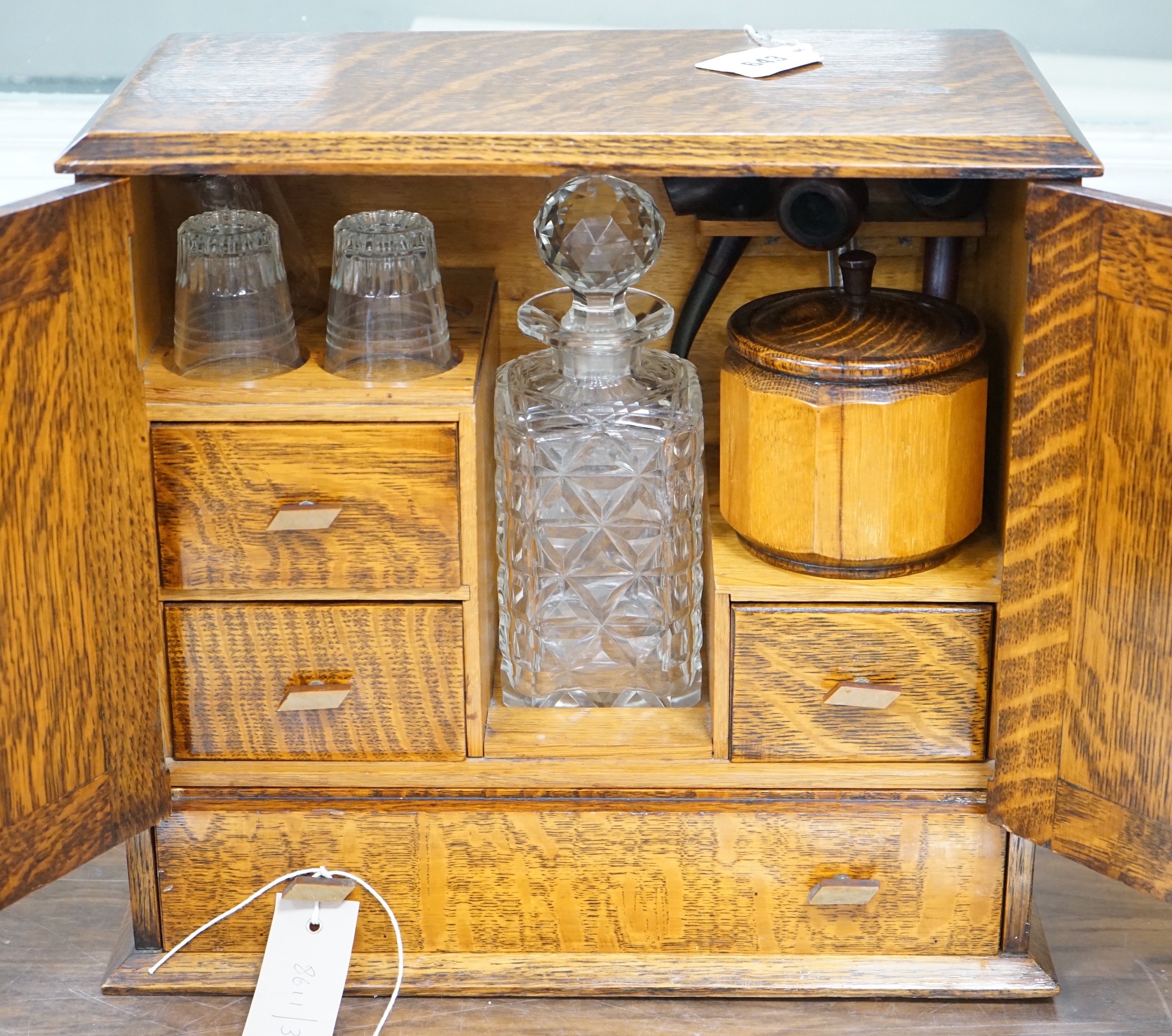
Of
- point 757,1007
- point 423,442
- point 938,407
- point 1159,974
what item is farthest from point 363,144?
point 1159,974

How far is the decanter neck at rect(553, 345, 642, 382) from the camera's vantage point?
131cm

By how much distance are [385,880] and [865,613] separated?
1.62 ft

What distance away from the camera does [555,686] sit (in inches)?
55.4

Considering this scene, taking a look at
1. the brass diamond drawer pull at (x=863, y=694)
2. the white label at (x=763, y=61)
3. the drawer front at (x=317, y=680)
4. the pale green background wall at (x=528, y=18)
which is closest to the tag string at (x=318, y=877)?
the drawer front at (x=317, y=680)

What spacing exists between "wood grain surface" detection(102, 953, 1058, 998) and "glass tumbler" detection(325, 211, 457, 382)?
0.54 m

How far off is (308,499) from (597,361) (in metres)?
0.28

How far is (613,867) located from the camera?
1344 millimetres

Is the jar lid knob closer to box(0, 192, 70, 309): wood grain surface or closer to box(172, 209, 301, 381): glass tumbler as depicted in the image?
box(172, 209, 301, 381): glass tumbler

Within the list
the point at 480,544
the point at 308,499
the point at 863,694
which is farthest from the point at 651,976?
the point at 308,499

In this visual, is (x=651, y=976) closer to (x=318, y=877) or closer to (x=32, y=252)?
(x=318, y=877)

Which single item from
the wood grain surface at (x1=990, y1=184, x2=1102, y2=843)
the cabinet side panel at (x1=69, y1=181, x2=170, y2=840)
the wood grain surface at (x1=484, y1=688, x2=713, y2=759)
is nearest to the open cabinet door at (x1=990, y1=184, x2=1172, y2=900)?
the wood grain surface at (x1=990, y1=184, x2=1102, y2=843)

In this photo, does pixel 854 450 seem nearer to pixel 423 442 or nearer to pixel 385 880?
pixel 423 442

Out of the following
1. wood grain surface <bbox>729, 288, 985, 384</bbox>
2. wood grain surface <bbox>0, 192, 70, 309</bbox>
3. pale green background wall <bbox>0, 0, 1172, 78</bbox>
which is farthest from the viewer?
pale green background wall <bbox>0, 0, 1172, 78</bbox>

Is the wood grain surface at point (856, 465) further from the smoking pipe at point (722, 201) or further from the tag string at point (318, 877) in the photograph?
the tag string at point (318, 877)
